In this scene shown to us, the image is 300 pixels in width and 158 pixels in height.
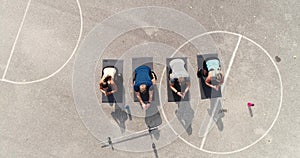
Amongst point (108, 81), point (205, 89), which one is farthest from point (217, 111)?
point (108, 81)

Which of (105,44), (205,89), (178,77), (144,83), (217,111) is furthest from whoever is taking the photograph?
(105,44)

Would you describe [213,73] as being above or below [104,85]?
above

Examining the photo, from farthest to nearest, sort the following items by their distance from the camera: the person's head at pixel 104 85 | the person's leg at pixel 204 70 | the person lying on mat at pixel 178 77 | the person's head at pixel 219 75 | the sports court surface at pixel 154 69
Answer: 1. the sports court surface at pixel 154 69
2. the person's leg at pixel 204 70
3. the person lying on mat at pixel 178 77
4. the person's head at pixel 104 85
5. the person's head at pixel 219 75

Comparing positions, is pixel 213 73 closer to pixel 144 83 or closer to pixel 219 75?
pixel 219 75

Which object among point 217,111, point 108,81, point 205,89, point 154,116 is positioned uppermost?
point 108,81

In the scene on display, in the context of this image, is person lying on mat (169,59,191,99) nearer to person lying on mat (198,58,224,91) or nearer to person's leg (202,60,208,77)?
person's leg (202,60,208,77)

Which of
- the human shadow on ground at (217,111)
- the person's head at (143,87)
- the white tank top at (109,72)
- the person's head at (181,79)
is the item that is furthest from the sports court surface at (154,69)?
the person's head at (143,87)

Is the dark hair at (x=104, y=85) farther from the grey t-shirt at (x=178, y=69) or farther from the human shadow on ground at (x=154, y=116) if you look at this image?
the grey t-shirt at (x=178, y=69)
